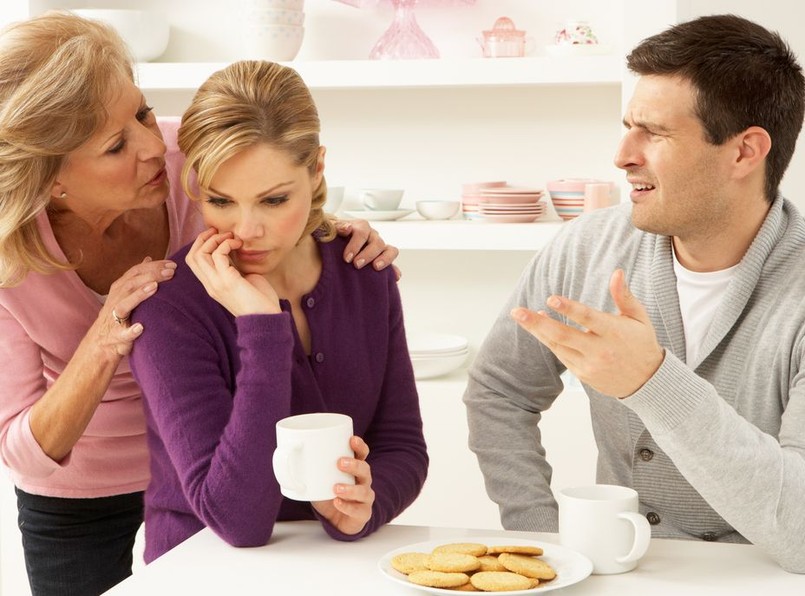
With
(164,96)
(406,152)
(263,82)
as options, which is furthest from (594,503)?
(164,96)

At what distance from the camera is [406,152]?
3.47m

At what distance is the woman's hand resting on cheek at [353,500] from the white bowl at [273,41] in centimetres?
212

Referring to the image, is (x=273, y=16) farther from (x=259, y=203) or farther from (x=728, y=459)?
(x=728, y=459)

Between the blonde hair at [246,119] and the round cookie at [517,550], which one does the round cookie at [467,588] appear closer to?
the round cookie at [517,550]

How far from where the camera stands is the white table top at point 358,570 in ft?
4.09

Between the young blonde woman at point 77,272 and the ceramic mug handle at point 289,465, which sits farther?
the young blonde woman at point 77,272

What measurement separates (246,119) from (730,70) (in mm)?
743

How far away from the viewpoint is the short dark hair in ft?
5.44

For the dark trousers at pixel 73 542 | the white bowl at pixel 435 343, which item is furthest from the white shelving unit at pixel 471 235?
the dark trousers at pixel 73 542

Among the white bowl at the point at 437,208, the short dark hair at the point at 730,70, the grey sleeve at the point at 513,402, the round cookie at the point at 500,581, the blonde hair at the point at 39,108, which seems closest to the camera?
the round cookie at the point at 500,581

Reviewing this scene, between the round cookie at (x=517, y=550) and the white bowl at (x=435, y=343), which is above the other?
the round cookie at (x=517, y=550)

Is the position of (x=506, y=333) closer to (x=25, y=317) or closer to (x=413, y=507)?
(x=25, y=317)

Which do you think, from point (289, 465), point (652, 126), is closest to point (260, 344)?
point (289, 465)

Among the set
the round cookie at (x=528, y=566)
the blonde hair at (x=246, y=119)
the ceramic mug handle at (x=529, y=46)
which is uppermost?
the ceramic mug handle at (x=529, y=46)
